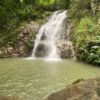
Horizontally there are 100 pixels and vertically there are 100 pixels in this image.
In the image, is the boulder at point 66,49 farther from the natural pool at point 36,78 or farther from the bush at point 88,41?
the natural pool at point 36,78

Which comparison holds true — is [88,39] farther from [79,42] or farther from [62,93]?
[62,93]

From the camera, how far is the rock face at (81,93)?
3.71m

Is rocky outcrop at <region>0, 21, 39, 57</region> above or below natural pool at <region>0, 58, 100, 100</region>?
above

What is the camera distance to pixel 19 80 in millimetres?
10680

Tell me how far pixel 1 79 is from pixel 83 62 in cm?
640

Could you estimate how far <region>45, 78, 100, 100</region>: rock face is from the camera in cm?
371

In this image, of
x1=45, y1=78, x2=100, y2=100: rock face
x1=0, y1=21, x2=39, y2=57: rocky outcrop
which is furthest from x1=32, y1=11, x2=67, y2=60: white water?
x1=45, y1=78, x2=100, y2=100: rock face

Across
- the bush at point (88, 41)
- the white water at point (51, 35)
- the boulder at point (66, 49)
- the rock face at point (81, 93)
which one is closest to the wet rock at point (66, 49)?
the boulder at point (66, 49)

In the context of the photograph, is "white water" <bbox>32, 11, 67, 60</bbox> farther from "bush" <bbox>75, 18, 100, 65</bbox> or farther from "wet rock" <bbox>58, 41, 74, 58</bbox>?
"bush" <bbox>75, 18, 100, 65</bbox>

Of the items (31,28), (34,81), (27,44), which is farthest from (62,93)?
(31,28)

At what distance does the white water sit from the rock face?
14115 mm

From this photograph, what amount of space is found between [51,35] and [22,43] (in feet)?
7.71

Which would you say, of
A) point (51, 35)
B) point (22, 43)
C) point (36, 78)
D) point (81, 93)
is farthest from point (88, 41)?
point (81, 93)

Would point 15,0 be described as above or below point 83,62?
above
